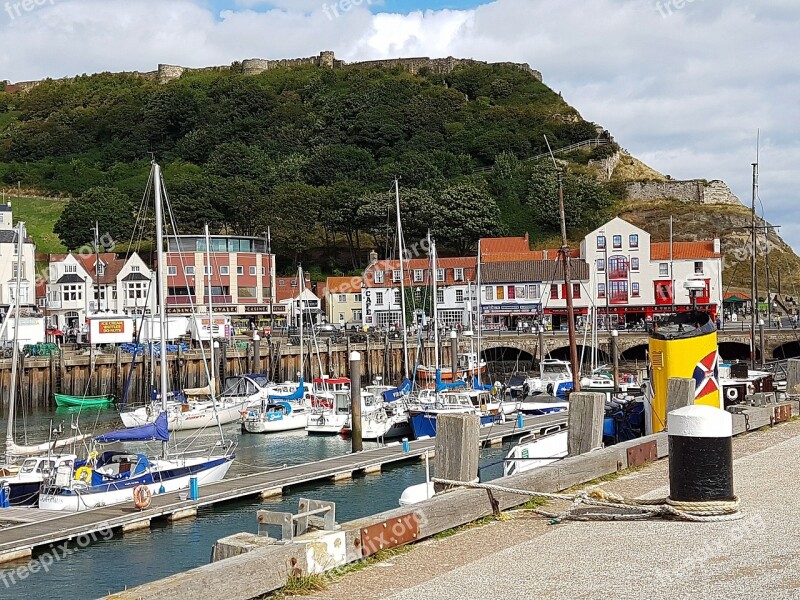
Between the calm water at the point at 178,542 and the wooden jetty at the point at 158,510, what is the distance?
1.02 ft

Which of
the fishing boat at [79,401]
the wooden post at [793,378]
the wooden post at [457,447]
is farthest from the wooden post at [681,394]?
the fishing boat at [79,401]

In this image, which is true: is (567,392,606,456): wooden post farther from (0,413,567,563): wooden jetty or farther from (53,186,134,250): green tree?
(53,186,134,250): green tree

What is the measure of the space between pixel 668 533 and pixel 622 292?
258 ft

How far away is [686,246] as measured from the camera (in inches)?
3415

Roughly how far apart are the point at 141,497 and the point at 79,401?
3424cm

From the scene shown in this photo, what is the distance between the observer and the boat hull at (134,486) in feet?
82.5

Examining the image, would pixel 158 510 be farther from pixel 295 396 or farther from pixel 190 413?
pixel 295 396

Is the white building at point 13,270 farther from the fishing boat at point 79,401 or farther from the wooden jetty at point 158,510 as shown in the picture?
the wooden jetty at point 158,510

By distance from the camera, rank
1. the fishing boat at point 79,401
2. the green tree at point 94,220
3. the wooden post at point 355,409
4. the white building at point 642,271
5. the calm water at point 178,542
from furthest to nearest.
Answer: the green tree at point 94,220
the white building at point 642,271
the fishing boat at point 79,401
the wooden post at point 355,409
the calm water at point 178,542

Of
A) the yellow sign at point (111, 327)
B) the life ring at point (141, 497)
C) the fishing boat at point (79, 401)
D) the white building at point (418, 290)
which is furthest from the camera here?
the white building at point (418, 290)

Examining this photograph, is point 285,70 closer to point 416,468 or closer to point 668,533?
point 416,468

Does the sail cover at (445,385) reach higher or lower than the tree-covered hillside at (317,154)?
lower

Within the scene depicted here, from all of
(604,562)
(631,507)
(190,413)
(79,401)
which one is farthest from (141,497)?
(79,401)

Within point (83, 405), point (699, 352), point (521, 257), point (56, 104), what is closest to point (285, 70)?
point (56, 104)
